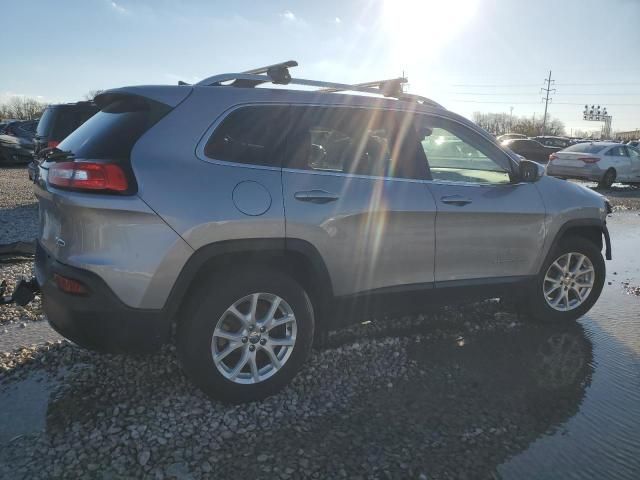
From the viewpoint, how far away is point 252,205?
2.84m

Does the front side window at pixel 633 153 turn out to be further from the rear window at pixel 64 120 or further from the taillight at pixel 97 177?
the taillight at pixel 97 177

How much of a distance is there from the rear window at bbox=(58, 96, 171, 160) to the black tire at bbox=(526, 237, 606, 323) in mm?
3347

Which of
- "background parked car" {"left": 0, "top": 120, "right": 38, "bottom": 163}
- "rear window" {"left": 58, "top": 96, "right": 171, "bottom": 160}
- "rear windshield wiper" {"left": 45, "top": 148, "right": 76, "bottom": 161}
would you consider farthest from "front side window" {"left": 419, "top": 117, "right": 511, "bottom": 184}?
"background parked car" {"left": 0, "top": 120, "right": 38, "bottom": 163}

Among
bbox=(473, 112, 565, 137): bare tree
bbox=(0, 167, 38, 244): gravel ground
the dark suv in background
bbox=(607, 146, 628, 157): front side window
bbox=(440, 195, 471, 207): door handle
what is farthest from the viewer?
bbox=(473, 112, 565, 137): bare tree

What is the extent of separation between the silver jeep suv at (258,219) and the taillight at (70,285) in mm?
17

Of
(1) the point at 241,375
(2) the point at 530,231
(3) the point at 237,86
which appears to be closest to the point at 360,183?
(3) the point at 237,86

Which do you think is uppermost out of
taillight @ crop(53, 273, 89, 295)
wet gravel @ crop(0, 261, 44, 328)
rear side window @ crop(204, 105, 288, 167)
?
rear side window @ crop(204, 105, 288, 167)

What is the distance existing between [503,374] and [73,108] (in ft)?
32.4

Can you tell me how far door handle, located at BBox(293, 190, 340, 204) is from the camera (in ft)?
9.86

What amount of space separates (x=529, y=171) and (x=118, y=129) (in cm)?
310

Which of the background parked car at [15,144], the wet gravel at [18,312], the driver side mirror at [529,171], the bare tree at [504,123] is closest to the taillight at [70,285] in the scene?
the wet gravel at [18,312]

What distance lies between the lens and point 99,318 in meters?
2.62

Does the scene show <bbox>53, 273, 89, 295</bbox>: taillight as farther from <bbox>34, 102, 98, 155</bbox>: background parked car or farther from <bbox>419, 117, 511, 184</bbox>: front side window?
<bbox>34, 102, 98, 155</bbox>: background parked car

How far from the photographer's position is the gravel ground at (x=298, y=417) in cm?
249
